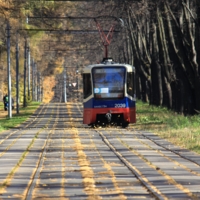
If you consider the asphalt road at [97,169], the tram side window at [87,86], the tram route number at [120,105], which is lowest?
the asphalt road at [97,169]

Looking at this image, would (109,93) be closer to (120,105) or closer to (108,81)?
A: (108,81)

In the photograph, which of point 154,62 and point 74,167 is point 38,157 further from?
point 154,62

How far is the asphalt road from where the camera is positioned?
42.7 ft

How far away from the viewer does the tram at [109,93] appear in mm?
36156

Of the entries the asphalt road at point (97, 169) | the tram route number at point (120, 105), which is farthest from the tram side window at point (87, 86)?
the asphalt road at point (97, 169)

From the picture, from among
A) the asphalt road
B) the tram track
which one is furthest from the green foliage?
the tram track

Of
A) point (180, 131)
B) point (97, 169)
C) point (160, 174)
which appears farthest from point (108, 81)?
point (160, 174)

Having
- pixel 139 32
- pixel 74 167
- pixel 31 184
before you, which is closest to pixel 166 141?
pixel 74 167

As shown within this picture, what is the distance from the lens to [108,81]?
120 ft

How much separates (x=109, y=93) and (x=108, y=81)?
20.1 inches

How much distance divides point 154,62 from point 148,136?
32438 mm

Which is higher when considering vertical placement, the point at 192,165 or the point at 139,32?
the point at 139,32

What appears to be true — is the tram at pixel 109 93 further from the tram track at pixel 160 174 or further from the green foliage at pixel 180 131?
the tram track at pixel 160 174

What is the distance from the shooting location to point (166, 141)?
26359 mm
